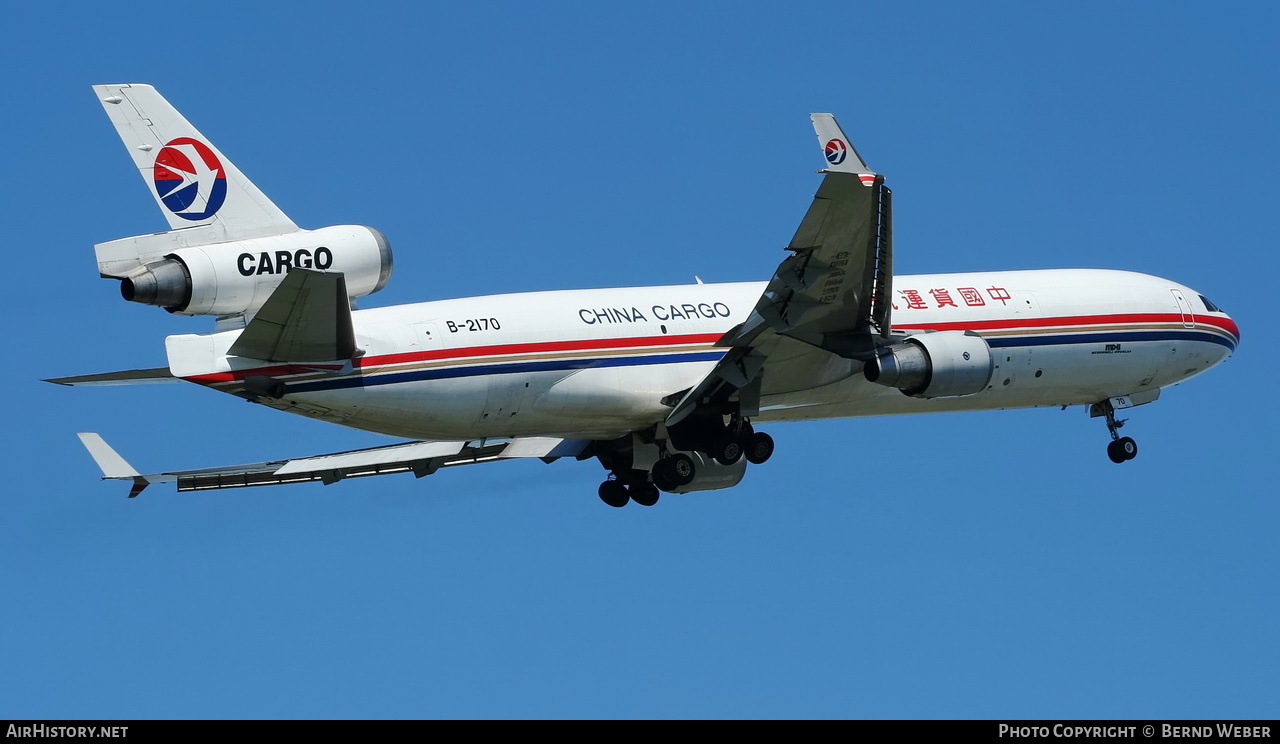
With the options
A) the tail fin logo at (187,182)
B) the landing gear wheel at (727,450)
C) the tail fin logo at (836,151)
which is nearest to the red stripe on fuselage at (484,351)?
the landing gear wheel at (727,450)

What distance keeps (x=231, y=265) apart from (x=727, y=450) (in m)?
10.3

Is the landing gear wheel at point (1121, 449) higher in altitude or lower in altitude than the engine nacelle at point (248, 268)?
higher

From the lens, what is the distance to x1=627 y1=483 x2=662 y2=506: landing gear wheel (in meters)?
37.7

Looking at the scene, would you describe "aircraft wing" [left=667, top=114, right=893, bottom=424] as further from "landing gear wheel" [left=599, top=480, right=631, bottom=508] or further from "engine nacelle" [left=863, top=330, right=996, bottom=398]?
"landing gear wheel" [left=599, top=480, right=631, bottom=508]

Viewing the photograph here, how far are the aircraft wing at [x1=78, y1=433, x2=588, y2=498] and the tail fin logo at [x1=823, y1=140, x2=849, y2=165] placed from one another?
10849 millimetres

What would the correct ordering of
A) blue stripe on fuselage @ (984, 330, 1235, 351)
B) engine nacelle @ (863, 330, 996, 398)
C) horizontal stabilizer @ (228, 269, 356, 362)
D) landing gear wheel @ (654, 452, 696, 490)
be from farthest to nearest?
1. blue stripe on fuselage @ (984, 330, 1235, 351)
2. landing gear wheel @ (654, 452, 696, 490)
3. engine nacelle @ (863, 330, 996, 398)
4. horizontal stabilizer @ (228, 269, 356, 362)

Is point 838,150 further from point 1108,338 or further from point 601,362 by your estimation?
point 1108,338

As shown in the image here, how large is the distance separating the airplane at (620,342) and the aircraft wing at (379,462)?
47 mm

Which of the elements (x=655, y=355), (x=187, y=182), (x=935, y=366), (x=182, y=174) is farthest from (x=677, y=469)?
(x=182, y=174)

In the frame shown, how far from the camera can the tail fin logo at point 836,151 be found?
96.2 ft

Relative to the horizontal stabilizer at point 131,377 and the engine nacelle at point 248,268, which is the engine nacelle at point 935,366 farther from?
the horizontal stabilizer at point 131,377

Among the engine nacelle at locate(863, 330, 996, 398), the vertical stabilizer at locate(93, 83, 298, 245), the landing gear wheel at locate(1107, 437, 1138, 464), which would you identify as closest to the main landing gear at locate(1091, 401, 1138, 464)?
the landing gear wheel at locate(1107, 437, 1138, 464)

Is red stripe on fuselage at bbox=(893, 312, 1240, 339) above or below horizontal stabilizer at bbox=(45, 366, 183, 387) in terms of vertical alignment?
above
